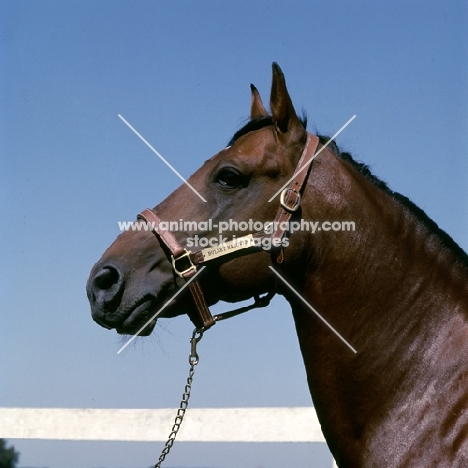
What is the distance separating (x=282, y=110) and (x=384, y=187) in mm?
618

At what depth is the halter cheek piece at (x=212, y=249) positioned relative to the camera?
310 cm

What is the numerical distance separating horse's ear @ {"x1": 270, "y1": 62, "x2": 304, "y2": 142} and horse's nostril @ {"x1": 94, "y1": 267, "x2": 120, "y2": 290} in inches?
40.5

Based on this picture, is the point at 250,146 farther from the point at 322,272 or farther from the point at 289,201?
the point at 322,272

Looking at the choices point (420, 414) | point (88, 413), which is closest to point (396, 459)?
point (420, 414)

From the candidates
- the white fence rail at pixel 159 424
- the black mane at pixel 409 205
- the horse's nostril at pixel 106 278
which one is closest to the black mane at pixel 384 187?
the black mane at pixel 409 205

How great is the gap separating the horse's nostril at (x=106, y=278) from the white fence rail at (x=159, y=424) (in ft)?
8.30

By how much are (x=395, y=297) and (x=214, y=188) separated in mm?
969

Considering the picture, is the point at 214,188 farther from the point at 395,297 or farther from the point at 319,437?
the point at 319,437

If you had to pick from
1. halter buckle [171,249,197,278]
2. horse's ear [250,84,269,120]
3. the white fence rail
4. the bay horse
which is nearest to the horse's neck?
the bay horse

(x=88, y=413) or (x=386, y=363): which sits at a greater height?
(x=386, y=363)

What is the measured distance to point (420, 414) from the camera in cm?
271

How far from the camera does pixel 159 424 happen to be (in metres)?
5.47

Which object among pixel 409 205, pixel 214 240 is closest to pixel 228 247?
pixel 214 240

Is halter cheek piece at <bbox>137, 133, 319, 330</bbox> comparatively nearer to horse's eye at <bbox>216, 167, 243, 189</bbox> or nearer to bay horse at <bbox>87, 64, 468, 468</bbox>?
bay horse at <bbox>87, 64, 468, 468</bbox>
